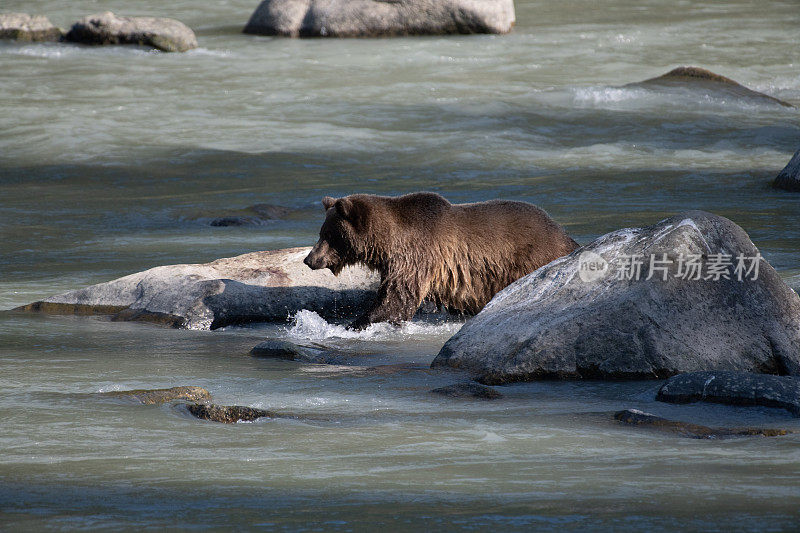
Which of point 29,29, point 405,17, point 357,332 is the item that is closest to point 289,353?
point 357,332

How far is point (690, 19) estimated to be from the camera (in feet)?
101

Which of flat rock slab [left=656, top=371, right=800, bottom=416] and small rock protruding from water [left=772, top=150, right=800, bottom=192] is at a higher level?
flat rock slab [left=656, top=371, right=800, bottom=416]

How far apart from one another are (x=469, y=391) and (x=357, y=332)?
2695 mm

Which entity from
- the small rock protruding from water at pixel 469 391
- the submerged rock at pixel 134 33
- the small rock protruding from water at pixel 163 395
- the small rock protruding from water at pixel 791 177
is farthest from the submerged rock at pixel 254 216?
the submerged rock at pixel 134 33

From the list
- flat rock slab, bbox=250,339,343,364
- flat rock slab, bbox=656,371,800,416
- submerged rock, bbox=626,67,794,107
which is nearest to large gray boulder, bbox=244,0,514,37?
submerged rock, bbox=626,67,794,107

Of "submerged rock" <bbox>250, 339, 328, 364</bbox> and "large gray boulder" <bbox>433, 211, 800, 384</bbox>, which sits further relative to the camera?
"submerged rock" <bbox>250, 339, 328, 364</bbox>

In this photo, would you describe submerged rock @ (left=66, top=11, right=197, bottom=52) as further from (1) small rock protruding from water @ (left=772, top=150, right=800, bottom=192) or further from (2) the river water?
(1) small rock protruding from water @ (left=772, top=150, right=800, bottom=192)

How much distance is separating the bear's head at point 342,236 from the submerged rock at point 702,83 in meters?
13.9

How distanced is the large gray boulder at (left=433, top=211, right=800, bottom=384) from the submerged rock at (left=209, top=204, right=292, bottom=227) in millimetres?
6605

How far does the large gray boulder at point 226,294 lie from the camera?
9492 millimetres

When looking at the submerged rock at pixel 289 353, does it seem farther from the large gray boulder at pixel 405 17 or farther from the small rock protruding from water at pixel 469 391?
the large gray boulder at pixel 405 17

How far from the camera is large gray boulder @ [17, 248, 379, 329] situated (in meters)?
9.49

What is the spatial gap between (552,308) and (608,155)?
10645 mm

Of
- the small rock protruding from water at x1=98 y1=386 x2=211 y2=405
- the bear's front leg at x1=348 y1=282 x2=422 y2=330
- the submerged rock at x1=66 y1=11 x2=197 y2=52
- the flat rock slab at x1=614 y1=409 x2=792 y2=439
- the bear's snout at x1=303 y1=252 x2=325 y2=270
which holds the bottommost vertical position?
the bear's front leg at x1=348 y1=282 x2=422 y2=330
